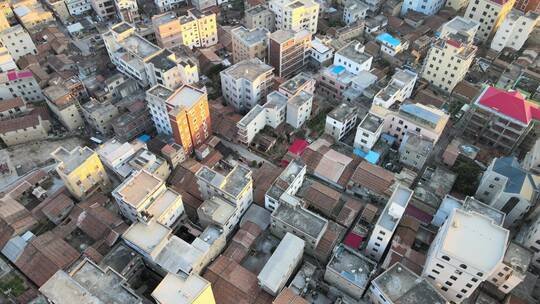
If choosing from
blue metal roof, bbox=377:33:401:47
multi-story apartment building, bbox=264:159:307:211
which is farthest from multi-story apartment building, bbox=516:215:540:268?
blue metal roof, bbox=377:33:401:47

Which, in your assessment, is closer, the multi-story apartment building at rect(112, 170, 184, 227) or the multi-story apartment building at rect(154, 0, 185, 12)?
the multi-story apartment building at rect(112, 170, 184, 227)

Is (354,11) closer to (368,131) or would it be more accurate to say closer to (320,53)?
(320,53)

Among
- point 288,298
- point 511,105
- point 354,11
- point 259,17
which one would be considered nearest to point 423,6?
point 354,11

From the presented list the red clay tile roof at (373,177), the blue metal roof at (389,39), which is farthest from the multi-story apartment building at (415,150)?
the blue metal roof at (389,39)

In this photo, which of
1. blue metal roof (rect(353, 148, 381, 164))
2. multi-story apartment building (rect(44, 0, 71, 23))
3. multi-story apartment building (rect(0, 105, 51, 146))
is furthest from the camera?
multi-story apartment building (rect(44, 0, 71, 23))

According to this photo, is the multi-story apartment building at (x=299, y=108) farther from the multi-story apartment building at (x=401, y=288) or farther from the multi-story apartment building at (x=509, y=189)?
the multi-story apartment building at (x=401, y=288)

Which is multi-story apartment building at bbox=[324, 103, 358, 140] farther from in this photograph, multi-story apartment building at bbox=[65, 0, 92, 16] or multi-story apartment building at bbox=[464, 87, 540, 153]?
multi-story apartment building at bbox=[65, 0, 92, 16]
